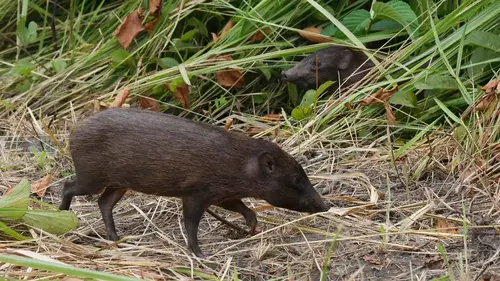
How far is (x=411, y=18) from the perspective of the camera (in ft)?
21.0

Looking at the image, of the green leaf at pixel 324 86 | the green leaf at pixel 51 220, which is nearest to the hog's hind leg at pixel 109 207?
the green leaf at pixel 51 220

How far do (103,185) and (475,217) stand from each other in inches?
74.9

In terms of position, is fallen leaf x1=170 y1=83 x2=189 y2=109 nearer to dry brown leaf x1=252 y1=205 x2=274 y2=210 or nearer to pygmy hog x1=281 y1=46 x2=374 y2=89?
pygmy hog x1=281 y1=46 x2=374 y2=89

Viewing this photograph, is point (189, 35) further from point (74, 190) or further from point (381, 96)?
point (74, 190)

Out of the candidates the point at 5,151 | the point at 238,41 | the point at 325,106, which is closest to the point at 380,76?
the point at 325,106

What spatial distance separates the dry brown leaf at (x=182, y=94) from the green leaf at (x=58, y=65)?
108 cm

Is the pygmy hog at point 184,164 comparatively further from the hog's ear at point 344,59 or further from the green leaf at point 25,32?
the green leaf at point 25,32

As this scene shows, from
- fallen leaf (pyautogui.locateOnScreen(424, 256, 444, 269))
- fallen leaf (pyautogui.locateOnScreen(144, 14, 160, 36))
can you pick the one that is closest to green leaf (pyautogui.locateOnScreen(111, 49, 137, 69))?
fallen leaf (pyautogui.locateOnScreen(144, 14, 160, 36))

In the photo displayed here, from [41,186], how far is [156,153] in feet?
4.28

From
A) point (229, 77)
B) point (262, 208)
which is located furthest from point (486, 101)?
point (229, 77)

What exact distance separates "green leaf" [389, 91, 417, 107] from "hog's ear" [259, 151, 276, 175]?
1396mm

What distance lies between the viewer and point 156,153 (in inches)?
188

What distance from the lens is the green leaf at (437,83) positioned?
585 cm

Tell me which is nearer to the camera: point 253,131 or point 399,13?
point 399,13
